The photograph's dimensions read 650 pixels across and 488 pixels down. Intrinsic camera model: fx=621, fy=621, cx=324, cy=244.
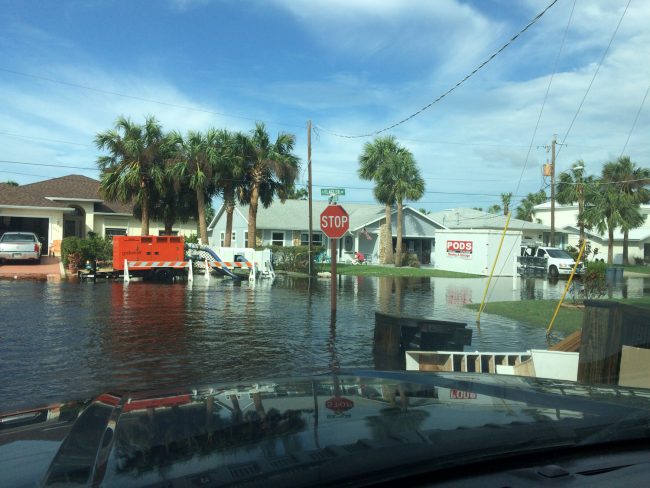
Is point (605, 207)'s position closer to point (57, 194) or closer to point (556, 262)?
point (556, 262)

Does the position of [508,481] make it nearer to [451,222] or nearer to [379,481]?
[379,481]

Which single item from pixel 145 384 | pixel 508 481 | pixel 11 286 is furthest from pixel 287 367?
pixel 11 286

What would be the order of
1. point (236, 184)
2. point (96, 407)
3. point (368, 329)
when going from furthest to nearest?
1. point (236, 184)
2. point (368, 329)
3. point (96, 407)

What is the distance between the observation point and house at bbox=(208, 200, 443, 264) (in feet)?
145

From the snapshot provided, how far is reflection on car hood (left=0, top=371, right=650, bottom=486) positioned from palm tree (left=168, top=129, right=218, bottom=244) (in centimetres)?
3115

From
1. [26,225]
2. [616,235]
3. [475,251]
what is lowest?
[475,251]

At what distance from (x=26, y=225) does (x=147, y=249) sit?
21182mm

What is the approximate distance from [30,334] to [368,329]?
21.1 ft

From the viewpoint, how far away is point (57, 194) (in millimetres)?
39625

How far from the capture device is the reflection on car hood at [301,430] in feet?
5.85

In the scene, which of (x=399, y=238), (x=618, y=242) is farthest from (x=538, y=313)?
(x=618, y=242)

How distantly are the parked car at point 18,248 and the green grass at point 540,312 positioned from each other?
860 inches

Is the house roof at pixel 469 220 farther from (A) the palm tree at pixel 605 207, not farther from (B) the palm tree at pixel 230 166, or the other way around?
(B) the palm tree at pixel 230 166

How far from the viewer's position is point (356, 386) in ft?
9.65
